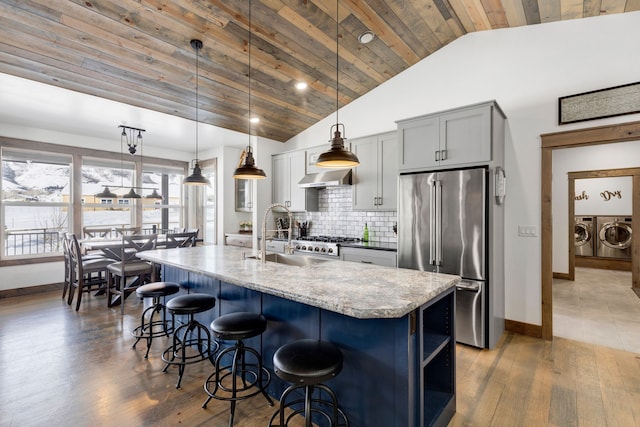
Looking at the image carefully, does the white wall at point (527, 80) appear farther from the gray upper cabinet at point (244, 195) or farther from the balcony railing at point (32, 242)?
the balcony railing at point (32, 242)

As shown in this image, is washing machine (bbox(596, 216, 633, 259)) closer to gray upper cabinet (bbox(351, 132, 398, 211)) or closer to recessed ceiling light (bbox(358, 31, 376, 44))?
gray upper cabinet (bbox(351, 132, 398, 211))

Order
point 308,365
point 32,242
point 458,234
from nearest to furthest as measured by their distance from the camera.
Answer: point 308,365 → point 458,234 → point 32,242

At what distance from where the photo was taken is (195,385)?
7.66 feet

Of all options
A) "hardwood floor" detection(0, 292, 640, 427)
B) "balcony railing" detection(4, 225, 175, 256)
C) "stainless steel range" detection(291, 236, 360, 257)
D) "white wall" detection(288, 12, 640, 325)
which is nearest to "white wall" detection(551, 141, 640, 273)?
"white wall" detection(288, 12, 640, 325)

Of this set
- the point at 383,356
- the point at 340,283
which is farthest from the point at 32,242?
the point at 383,356

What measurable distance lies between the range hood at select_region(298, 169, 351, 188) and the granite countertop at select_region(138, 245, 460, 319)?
2066mm

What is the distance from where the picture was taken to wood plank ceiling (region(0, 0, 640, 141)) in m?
2.63

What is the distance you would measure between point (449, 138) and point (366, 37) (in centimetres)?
145

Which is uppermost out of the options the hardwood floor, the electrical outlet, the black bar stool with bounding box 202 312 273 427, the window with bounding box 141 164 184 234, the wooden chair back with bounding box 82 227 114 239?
the window with bounding box 141 164 184 234

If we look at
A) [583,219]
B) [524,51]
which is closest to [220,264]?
[524,51]

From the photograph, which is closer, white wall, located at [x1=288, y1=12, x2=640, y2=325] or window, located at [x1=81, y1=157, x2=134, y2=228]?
white wall, located at [x1=288, y1=12, x2=640, y2=325]

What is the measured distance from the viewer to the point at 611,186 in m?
6.76

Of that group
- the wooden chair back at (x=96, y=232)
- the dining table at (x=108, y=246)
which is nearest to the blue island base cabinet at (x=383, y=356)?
the dining table at (x=108, y=246)

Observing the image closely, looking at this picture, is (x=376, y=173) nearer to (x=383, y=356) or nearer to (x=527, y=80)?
(x=527, y=80)
